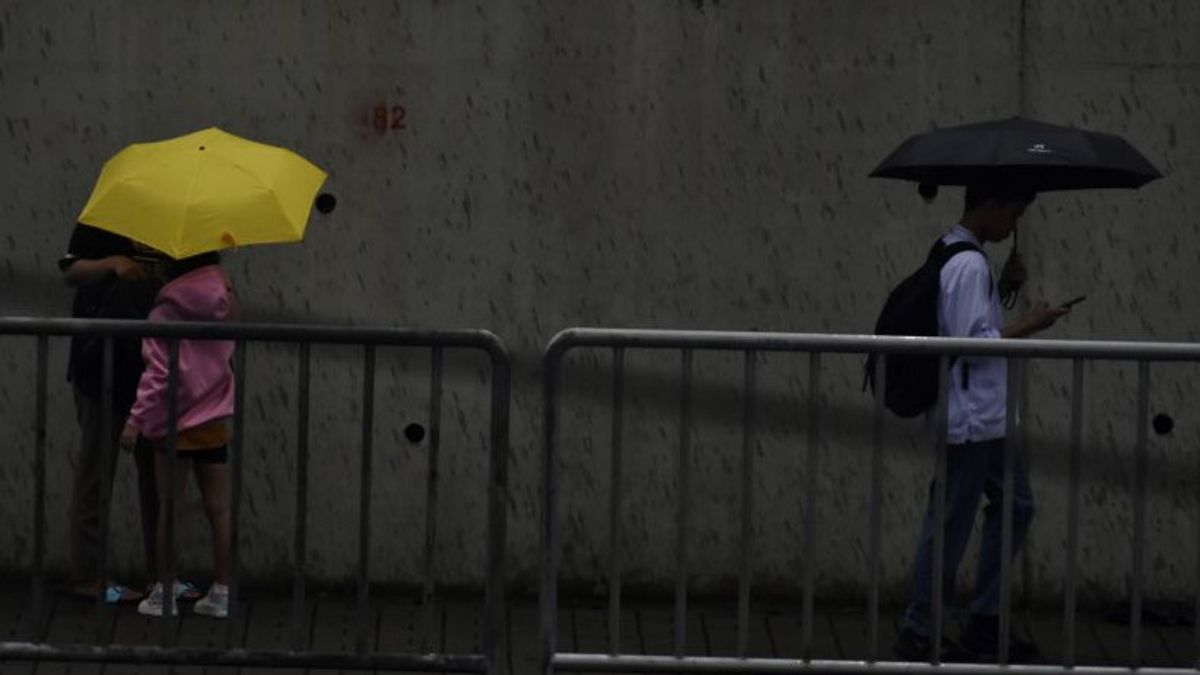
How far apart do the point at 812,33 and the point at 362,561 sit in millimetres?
2920

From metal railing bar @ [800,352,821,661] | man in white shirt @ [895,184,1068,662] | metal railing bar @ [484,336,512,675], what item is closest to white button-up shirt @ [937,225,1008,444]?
man in white shirt @ [895,184,1068,662]

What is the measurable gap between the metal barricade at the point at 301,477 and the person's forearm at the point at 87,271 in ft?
4.24

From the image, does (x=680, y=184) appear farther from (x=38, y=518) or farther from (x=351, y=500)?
(x=38, y=518)

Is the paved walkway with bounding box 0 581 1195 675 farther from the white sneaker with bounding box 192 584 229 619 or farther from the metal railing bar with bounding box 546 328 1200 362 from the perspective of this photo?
the metal railing bar with bounding box 546 328 1200 362

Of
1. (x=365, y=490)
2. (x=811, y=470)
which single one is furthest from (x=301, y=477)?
(x=811, y=470)

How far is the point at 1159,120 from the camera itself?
1000cm

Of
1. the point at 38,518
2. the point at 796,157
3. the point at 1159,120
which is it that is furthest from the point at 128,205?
the point at 1159,120

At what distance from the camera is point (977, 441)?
8.55 meters

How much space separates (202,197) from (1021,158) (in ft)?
8.20

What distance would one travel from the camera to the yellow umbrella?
8586 mm

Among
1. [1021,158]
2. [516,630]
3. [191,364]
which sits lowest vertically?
[516,630]

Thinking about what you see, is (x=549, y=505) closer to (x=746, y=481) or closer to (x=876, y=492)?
(x=746, y=481)

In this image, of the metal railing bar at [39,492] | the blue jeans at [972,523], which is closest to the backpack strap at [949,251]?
the blue jeans at [972,523]

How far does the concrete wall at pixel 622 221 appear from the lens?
998cm
